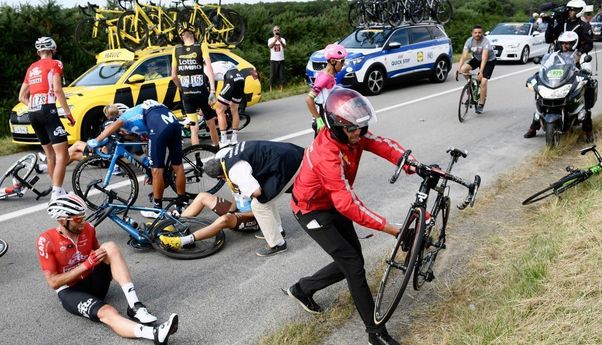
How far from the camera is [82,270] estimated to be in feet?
14.2

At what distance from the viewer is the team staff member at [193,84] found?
8742 millimetres

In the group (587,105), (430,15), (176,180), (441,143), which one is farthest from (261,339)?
(430,15)

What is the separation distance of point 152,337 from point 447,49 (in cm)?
1528

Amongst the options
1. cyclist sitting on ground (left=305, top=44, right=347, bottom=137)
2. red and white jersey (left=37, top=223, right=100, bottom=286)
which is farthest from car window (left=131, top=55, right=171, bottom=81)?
red and white jersey (left=37, top=223, right=100, bottom=286)

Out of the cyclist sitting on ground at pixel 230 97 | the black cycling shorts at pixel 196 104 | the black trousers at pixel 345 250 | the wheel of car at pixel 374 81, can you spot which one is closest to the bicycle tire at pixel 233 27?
the wheel of car at pixel 374 81

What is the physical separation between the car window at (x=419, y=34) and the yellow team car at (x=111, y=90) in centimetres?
700

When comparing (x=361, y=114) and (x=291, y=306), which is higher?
(x=361, y=114)

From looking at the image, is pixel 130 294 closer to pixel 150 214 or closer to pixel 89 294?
pixel 89 294

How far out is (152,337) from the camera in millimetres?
4020

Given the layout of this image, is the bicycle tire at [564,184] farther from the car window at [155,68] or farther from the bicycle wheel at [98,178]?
the car window at [155,68]

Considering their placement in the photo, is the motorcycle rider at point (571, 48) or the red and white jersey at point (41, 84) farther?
the motorcycle rider at point (571, 48)

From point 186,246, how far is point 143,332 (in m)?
1.53

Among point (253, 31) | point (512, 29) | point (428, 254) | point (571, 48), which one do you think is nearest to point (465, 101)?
point (571, 48)

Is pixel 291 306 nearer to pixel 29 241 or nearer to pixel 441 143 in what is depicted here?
pixel 29 241
